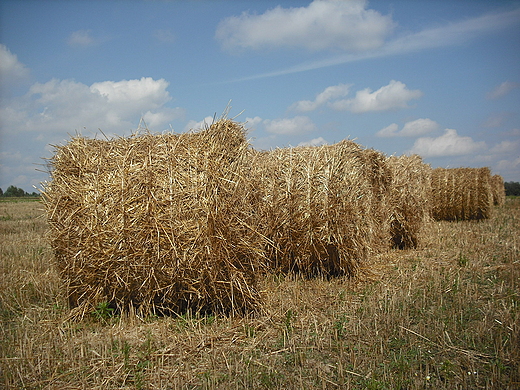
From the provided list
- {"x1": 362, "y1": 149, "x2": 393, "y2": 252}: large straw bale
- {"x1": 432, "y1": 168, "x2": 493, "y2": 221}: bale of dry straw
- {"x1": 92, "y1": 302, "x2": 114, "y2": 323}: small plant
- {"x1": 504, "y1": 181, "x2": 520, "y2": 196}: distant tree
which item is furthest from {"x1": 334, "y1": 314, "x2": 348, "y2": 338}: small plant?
{"x1": 504, "y1": 181, "x2": 520, "y2": 196}: distant tree

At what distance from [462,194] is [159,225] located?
1190 centimetres

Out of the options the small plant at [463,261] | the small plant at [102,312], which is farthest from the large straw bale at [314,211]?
the small plant at [102,312]

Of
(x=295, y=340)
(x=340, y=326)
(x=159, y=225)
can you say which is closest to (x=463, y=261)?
(x=340, y=326)

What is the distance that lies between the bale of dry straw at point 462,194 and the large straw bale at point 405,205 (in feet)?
15.3

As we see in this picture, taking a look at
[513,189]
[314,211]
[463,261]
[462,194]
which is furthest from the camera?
[513,189]

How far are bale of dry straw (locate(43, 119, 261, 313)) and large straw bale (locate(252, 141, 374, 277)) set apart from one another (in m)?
1.44

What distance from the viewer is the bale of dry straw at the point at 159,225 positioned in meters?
4.55

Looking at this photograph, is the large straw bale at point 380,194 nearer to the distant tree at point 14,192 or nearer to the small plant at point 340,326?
the small plant at point 340,326

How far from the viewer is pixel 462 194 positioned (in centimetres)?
1362

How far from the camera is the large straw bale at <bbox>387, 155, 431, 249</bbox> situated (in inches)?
346

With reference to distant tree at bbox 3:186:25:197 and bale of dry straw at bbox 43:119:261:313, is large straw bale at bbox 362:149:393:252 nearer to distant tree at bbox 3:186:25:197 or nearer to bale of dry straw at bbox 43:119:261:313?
bale of dry straw at bbox 43:119:261:313

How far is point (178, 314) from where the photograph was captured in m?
4.80

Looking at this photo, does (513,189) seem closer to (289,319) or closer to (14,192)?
(289,319)

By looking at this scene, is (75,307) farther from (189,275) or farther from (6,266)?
(6,266)
